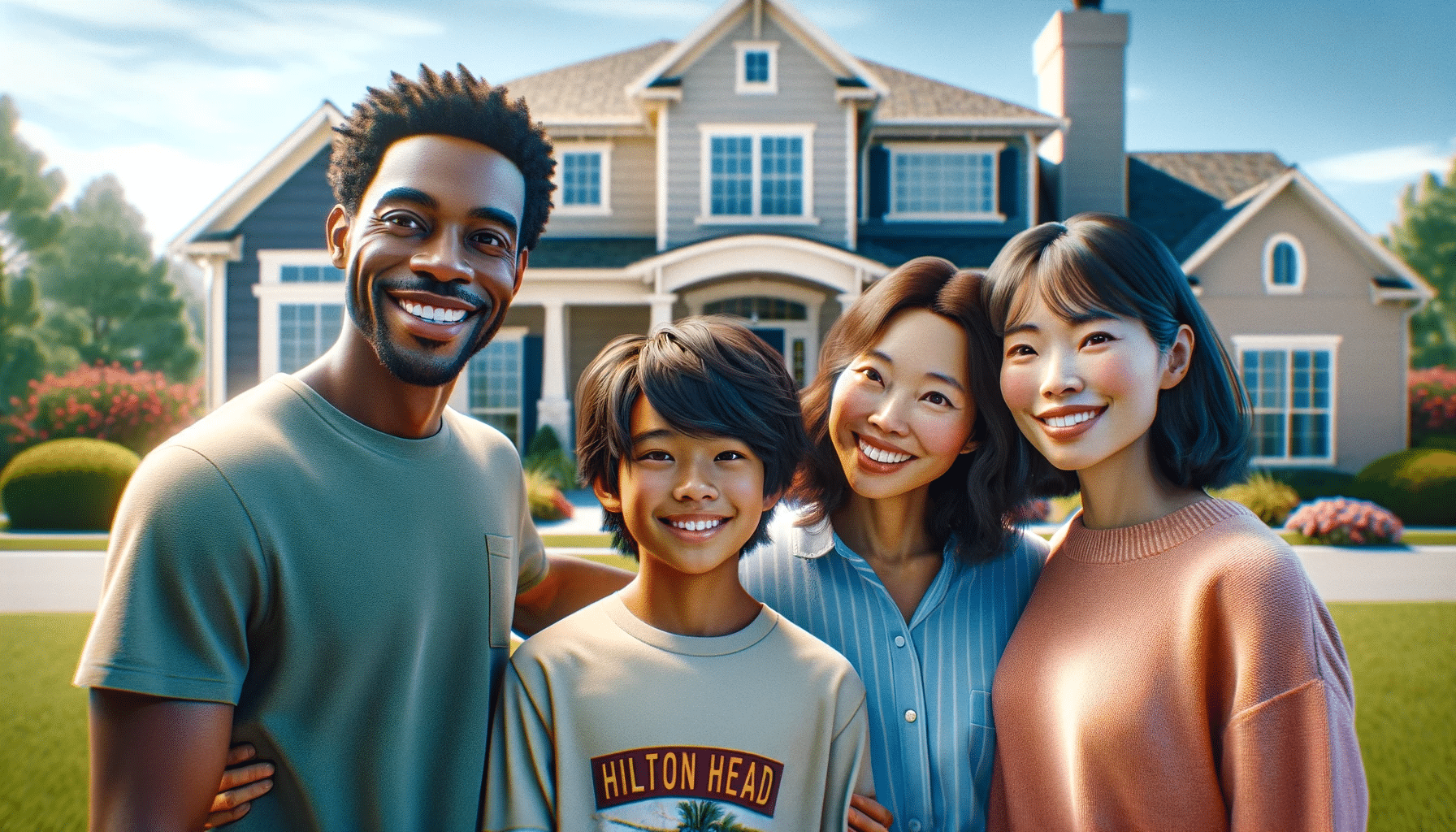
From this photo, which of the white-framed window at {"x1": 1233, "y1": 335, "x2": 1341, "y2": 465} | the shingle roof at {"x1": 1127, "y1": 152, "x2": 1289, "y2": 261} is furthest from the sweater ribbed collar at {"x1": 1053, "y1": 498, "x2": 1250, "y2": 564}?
Answer: the white-framed window at {"x1": 1233, "y1": 335, "x2": 1341, "y2": 465}

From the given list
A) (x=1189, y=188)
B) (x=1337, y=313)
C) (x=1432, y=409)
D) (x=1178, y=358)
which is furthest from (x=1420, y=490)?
(x=1178, y=358)

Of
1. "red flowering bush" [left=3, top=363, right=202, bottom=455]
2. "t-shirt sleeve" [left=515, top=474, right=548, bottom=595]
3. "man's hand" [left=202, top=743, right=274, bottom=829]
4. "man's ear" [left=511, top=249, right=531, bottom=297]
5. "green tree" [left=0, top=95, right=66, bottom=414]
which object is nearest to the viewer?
"man's hand" [left=202, top=743, right=274, bottom=829]

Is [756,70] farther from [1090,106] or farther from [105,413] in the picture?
[105,413]

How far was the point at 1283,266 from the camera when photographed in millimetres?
16828

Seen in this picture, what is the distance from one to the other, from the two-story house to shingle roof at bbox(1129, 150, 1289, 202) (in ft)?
10.9

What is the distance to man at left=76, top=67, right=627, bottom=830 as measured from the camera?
1626 mm

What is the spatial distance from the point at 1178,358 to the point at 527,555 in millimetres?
1826

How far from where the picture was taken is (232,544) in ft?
5.55

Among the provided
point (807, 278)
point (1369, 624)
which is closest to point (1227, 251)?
point (807, 278)

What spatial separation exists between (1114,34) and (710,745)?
21.5 metres

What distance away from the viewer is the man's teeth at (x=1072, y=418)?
2.05m

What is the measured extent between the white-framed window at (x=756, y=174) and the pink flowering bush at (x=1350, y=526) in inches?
362

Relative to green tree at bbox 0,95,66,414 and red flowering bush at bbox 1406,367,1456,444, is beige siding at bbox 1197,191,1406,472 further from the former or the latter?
green tree at bbox 0,95,66,414

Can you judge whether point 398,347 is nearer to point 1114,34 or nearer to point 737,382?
point 737,382
